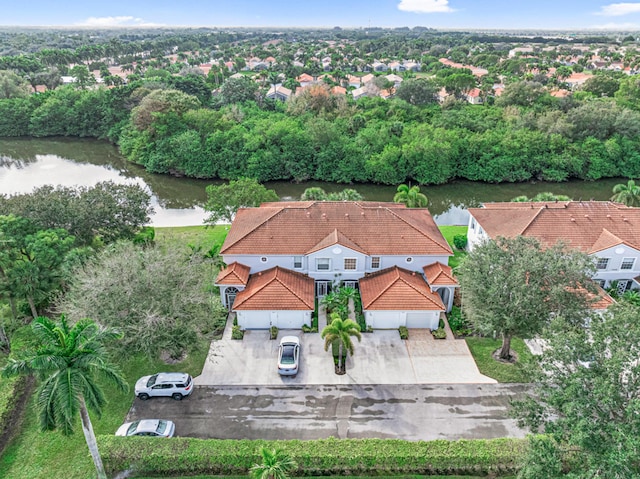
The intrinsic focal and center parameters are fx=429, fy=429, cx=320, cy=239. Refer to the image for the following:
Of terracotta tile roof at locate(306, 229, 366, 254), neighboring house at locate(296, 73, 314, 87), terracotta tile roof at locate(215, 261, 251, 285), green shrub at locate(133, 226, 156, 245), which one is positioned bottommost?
green shrub at locate(133, 226, 156, 245)

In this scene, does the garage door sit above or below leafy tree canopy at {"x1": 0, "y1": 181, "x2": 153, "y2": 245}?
below

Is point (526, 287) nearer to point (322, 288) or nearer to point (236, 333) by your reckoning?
point (322, 288)

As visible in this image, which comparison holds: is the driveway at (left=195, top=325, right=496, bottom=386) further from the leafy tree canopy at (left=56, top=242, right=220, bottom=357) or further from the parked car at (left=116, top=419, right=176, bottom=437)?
the parked car at (left=116, top=419, right=176, bottom=437)

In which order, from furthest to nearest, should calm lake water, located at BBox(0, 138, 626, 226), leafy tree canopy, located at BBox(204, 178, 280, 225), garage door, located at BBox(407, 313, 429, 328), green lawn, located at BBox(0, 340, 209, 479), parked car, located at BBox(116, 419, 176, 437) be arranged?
calm lake water, located at BBox(0, 138, 626, 226) < leafy tree canopy, located at BBox(204, 178, 280, 225) < garage door, located at BBox(407, 313, 429, 328) < parked car, located at BBox(116, 419, 176, 437) < green lawn, located at BBox(0, 340, 209, 479)

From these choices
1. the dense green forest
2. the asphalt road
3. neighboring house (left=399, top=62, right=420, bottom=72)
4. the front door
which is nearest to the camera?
the asphalt road

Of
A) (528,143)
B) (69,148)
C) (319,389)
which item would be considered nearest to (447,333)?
(319,389)

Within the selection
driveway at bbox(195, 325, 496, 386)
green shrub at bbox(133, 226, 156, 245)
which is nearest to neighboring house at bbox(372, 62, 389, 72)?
green shrub at bbox(133, 226, 156, 245)

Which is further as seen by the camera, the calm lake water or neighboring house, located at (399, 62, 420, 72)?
neighboring house, located at (399, 62, 420, 72)
